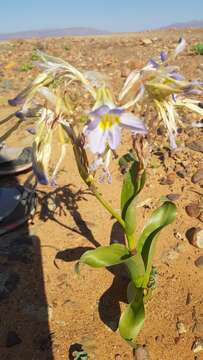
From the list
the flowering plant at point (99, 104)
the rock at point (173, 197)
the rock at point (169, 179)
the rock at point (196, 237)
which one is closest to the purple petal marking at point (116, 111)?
the flowering plant at point (99, 104)

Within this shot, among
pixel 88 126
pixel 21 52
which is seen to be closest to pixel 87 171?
pixel 88 126

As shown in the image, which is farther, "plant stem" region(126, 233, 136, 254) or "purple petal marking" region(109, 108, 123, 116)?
"plant stem" region(126, 233, 136, 254)

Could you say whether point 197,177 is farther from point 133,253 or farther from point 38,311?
point 38,311

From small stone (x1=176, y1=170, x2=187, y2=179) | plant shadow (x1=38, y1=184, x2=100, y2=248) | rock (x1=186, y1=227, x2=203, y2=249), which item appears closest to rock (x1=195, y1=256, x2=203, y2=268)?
rock (x1=186, y1=227, x2=203, y2=249)

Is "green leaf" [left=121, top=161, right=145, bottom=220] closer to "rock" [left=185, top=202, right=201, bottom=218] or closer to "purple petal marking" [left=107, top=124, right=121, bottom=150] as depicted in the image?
"purple petal marking" [left=107, top=124, right=121, bottom=150]

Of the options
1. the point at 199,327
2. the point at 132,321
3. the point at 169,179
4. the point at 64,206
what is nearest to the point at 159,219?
the point at 132,321

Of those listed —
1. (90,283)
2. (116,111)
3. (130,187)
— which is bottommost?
(90,283)

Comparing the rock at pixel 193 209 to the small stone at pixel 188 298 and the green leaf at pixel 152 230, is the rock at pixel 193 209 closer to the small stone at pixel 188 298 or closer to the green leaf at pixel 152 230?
the small stone at pixel 188 298
